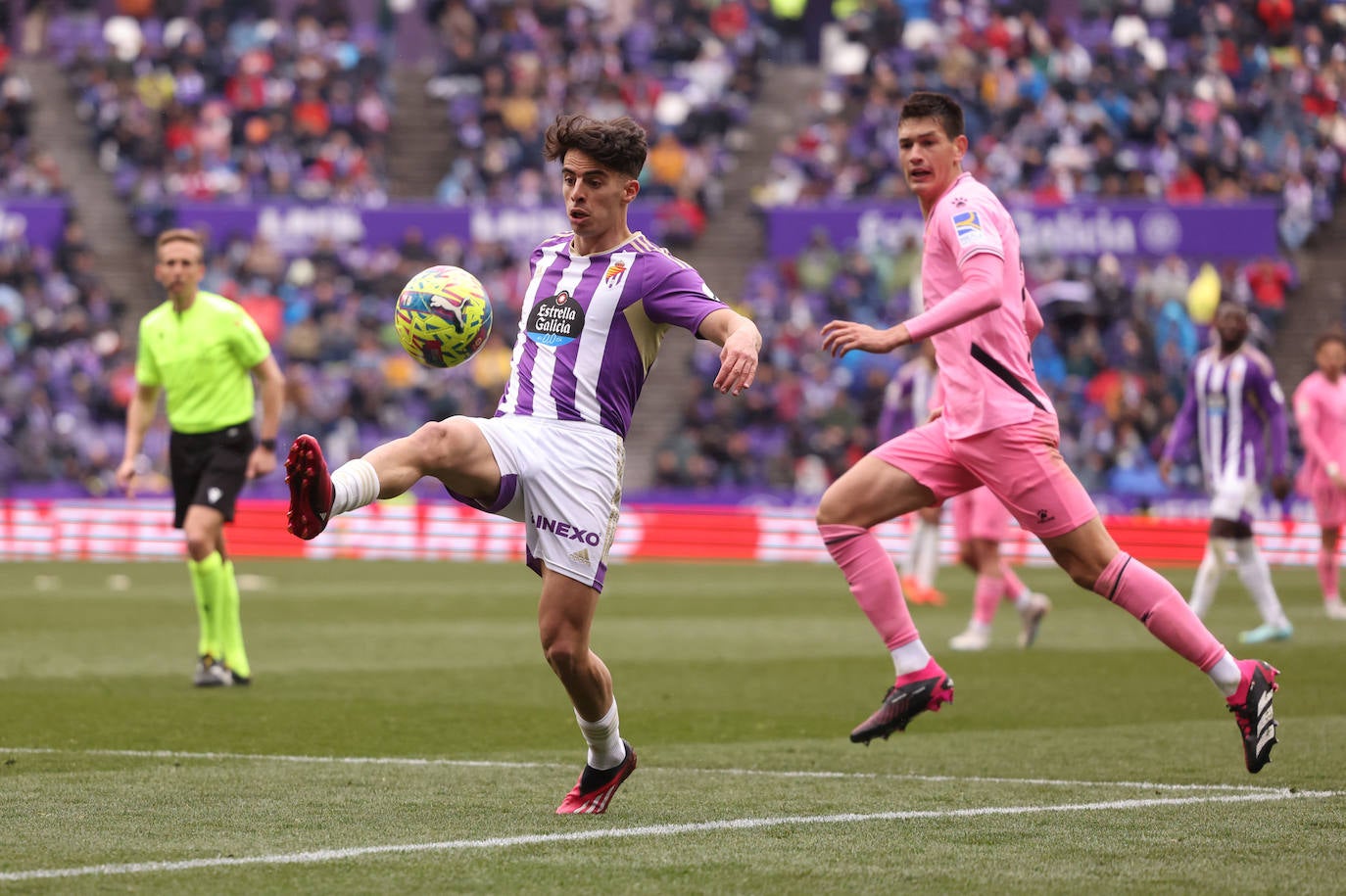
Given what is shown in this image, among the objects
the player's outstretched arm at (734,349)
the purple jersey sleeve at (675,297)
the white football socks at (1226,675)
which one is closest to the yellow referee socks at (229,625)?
the purple jersey sleeve at (675,297)

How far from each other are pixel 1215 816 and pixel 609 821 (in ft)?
6.79

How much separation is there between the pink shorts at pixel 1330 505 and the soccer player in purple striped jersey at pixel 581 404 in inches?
475

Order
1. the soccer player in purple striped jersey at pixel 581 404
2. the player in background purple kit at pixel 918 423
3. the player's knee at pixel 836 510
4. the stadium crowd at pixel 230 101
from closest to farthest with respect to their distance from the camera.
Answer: the soccer player in purple striped jersey at pixel 581 404
the player's knee at pixel 836 510
the player in background purple kit at pixel 918 423
the stadium crowd at pixel 230 101

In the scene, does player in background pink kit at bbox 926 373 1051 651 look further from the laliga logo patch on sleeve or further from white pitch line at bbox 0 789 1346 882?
white pitch line at bbox 0 789 1346 882

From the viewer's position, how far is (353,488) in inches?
236

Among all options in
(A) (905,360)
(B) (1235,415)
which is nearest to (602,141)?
(B) (1235,415)

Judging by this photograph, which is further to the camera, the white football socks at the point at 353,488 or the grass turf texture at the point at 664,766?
the white football socks at the point at 353,488

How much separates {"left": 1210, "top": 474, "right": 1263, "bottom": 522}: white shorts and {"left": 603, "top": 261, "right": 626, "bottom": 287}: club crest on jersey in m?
9.46

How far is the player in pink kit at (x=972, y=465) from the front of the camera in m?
7.29

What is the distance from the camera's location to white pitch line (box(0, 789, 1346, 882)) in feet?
18.2

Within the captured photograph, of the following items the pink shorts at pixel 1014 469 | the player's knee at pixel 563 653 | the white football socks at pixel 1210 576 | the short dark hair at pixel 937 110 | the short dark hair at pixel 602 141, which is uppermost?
the short dark hair at pixel 937 110

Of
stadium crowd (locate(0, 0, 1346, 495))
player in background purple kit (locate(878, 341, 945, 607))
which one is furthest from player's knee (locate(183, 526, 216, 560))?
stadium crowd (locate(0, 0, 1346, 495))

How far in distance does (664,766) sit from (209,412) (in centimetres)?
455

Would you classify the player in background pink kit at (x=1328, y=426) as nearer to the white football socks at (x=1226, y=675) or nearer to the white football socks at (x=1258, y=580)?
the white football socks at (x=1258, y=580)
